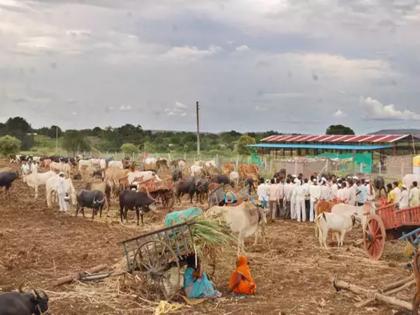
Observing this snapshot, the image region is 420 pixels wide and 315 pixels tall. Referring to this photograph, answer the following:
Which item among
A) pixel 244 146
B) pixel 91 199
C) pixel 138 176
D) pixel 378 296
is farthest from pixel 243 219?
pixel 244 146

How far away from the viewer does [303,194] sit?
73.5ft

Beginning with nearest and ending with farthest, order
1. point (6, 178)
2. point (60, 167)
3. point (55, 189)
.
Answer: point (55, 189) < point (6, 178) < point (60, 167)

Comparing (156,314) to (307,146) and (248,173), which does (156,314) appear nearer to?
(248,173)

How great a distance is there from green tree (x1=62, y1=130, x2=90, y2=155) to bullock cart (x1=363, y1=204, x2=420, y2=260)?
62618mm

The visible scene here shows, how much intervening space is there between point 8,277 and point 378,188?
762 inches

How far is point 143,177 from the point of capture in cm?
2892

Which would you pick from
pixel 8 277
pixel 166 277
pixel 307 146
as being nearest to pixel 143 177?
pixel 8 277

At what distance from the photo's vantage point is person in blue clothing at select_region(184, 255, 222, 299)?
11.5m

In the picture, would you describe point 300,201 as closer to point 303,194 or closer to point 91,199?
point 303,194

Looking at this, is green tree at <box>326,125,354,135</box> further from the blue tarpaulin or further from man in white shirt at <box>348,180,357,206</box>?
the blue tarpaulin

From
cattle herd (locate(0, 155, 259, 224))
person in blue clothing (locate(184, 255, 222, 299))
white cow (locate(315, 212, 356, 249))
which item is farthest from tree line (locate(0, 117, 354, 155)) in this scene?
person in blue clothing (locate(184, 255, 222, 299))

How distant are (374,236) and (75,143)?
211 ft

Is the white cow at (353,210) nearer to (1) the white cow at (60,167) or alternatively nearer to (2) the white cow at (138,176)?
(2) the white cow at (138,176)

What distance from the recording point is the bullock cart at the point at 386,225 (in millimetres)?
14180
